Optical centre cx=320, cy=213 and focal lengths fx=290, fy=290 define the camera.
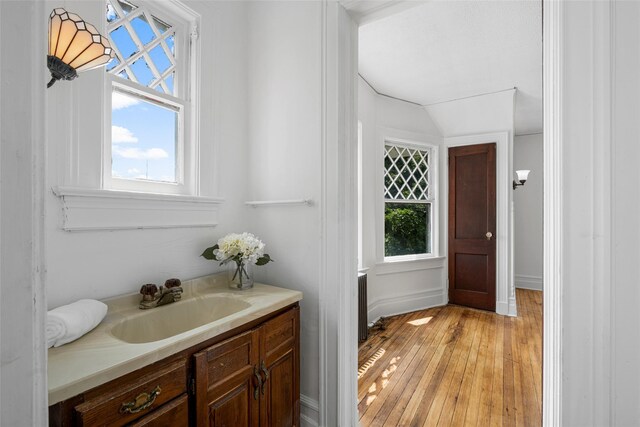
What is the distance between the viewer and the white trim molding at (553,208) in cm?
105

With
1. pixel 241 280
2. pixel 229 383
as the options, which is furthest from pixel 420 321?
pixel 229 383

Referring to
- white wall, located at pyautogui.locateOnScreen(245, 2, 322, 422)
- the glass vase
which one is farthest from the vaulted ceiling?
the glass vase

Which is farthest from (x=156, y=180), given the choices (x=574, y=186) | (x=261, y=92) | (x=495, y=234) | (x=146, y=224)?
(x=495, y=234)

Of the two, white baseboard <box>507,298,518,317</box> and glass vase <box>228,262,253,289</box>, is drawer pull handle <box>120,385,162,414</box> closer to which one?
glass vase <box>228,262,253,289</box>

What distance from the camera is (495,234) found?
3.76m

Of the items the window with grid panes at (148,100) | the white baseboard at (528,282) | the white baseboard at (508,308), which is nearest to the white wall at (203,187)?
the window with grid panes at (148,100)

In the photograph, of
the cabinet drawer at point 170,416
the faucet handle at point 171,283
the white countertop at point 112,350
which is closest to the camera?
the white countertop at point 112,350

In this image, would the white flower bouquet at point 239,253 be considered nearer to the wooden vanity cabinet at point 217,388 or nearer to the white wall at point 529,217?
the wooden vanity cabinet at point 217,388

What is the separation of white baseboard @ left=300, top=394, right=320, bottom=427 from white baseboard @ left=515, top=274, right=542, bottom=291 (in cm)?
505

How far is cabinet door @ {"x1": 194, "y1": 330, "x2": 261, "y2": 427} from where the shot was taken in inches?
41.3

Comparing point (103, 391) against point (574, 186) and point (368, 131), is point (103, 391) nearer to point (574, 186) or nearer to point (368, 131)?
point (574, 186)

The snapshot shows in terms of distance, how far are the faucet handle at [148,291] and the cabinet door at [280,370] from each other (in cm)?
54

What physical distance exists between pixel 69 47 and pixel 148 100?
549 millimetres

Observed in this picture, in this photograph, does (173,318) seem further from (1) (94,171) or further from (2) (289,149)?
(2) (289,149)
